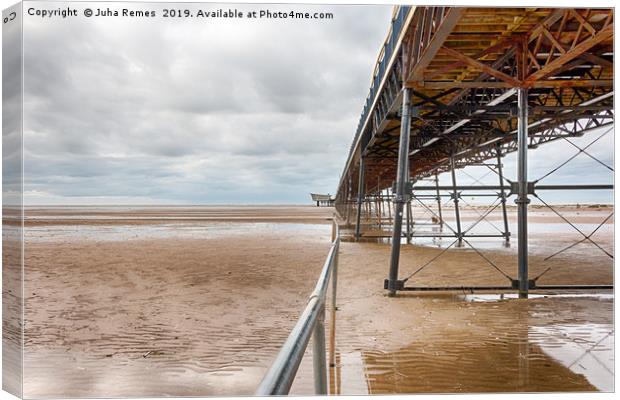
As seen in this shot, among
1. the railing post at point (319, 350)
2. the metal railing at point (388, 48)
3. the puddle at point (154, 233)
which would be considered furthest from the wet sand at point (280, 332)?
the puddle at point (154, 233)

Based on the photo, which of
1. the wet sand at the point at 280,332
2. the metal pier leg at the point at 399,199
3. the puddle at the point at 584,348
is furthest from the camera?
the metal pier leg at the point at 399,199

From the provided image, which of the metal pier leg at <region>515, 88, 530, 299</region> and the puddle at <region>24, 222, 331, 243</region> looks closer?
the metal pier leg at <region>515, 88, 530, 299</region>

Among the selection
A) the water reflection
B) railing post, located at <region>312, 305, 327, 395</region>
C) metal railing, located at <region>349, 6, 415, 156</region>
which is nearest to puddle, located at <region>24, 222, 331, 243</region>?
metal railing, located at <region>349, 6, 415, 156</region>

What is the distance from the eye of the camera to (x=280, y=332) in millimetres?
6145

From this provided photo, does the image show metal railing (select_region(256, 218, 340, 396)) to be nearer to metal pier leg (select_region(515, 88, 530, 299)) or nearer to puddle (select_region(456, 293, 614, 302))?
puddle (select_region(456, 293, 614, 302))

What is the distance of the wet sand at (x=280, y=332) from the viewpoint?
424cm

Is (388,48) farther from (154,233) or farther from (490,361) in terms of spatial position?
(154,233)

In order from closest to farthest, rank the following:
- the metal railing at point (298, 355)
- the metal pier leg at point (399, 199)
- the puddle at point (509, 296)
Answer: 1. the metal railing at point (298, 355)
2. the puddle at point (509, 296)
3. the metal pier leg at point (399, 199)

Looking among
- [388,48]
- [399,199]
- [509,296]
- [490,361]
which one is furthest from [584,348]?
[388,48]

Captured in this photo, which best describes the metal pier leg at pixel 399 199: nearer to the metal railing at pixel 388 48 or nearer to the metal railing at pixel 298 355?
the metal railing at pixel 388 48

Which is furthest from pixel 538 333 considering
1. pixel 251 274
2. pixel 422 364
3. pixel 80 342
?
pixel 251 274

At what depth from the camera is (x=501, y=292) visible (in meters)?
7.86

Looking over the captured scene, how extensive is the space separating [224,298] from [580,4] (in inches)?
276

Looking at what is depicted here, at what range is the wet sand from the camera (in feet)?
13.9
